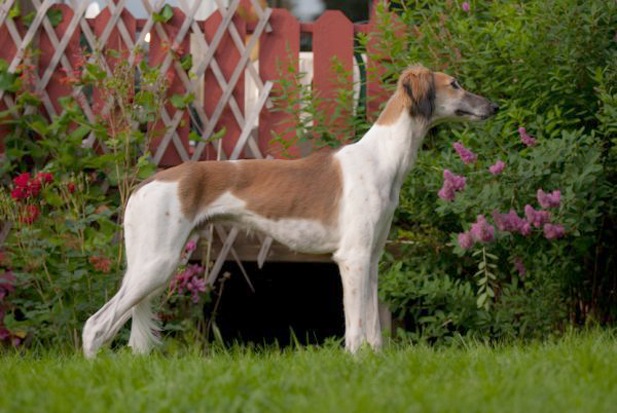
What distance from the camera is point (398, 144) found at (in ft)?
12.3

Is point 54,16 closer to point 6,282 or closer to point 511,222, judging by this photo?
point 6,282

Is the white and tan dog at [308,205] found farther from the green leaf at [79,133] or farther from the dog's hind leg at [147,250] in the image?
the green leaf at [79,133]

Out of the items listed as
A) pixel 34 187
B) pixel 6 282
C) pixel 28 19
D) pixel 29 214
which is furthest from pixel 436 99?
pixel 28 19

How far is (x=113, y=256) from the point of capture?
14.8 feet

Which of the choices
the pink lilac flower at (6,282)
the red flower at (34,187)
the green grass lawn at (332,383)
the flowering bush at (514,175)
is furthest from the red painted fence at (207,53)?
the green grass lawn at (332,383)

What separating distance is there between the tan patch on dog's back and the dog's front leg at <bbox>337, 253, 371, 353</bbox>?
230mm

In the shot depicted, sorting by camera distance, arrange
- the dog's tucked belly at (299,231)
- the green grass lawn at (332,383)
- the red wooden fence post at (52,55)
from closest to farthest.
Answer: the green grass lawn at (332,383)
the dog's tucked belly at (299,231)
the red wooden fence post at (52,55)

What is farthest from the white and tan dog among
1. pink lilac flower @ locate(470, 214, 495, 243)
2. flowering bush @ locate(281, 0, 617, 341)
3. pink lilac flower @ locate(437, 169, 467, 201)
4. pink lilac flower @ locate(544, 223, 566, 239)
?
pink lilac flower @ locate(544, 223, 566, 239)

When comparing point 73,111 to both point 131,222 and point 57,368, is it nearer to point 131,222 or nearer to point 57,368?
point 131,222

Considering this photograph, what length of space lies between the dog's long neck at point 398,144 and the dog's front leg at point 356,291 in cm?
42

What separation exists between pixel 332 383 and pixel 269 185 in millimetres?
1374

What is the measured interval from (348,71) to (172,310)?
5.66 ft

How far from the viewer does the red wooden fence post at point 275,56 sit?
5.05m

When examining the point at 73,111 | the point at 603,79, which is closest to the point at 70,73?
the point at 73,111
